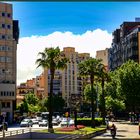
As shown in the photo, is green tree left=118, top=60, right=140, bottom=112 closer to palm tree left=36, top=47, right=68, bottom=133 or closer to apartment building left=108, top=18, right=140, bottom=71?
palm tree left=36, top=47, right=68, bottom=133

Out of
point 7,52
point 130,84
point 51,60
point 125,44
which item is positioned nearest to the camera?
point 51,60

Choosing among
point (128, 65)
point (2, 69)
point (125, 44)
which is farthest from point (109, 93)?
point (125, 44)

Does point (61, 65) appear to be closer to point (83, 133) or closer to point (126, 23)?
point (83, 133)

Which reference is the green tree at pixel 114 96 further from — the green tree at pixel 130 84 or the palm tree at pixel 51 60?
the palm tree at pixel 51 60

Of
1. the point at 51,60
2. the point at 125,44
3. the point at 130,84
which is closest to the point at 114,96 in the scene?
the point at 130,84

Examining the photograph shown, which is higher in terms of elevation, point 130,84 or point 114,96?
point 130,84

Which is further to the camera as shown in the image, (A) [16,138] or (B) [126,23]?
(B) [126,23]

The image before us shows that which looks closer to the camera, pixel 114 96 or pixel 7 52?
pixel 7 52

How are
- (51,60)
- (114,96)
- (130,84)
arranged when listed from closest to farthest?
(51,60), (130,84), (114,96)

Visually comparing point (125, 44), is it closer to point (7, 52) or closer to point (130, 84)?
point (7, 52)

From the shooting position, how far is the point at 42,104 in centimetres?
18650

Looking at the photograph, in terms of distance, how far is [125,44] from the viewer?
513ft

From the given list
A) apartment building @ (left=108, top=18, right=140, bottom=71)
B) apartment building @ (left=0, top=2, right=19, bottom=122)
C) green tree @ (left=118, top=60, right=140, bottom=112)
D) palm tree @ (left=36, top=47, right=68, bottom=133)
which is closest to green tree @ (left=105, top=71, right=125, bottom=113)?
green tree @ (left=118, top=60, right=140, bottom=112)

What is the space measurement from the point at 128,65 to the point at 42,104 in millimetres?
87483
